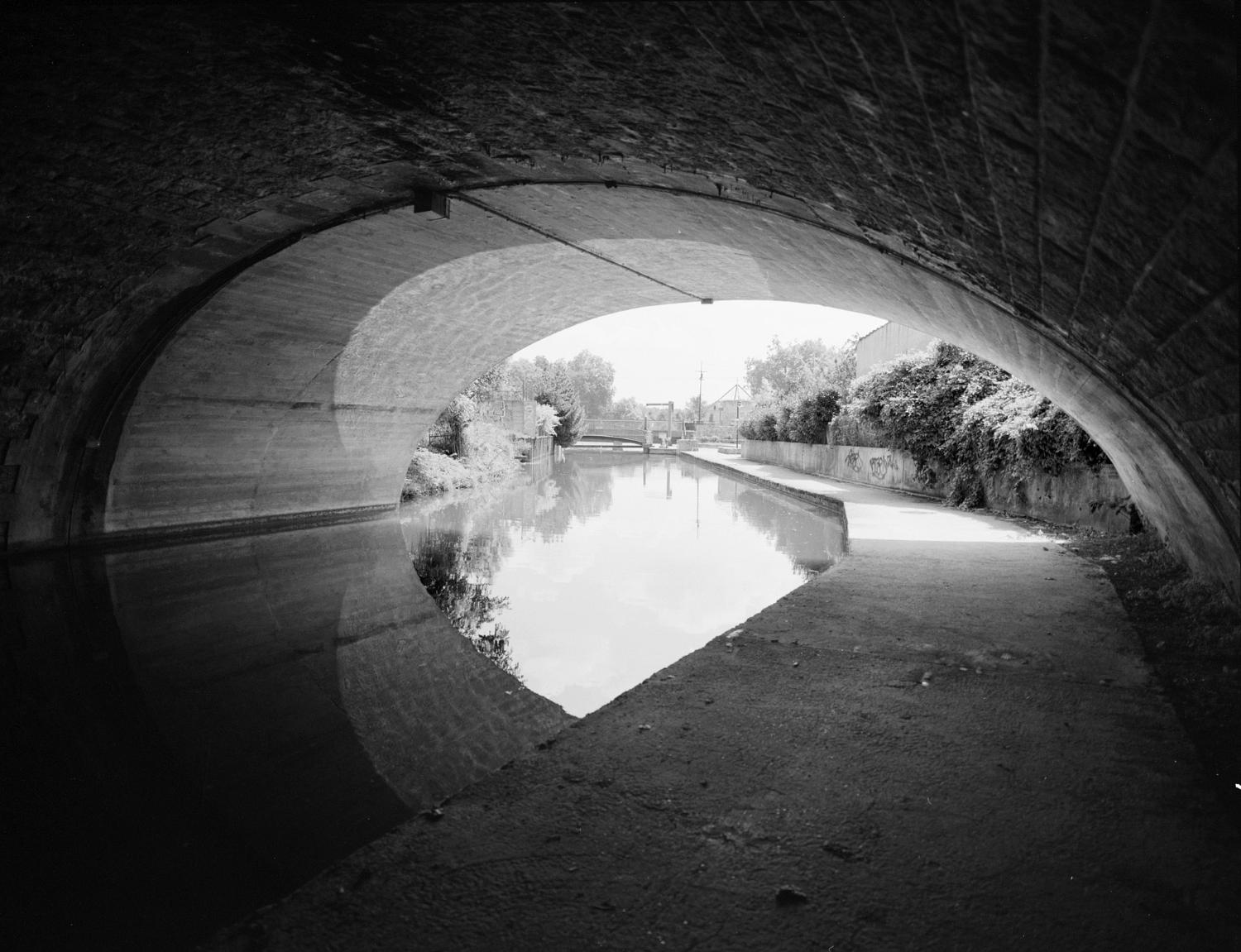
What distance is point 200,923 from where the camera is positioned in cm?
229

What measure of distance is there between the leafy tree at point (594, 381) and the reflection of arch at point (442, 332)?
107383 millimetres

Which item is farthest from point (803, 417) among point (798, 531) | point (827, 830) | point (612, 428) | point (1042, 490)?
point (612, 428)

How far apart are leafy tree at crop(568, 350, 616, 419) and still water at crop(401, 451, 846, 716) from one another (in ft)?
349

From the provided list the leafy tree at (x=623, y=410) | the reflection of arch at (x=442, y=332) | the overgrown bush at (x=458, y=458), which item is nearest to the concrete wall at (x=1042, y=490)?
the reflection of arch at (x=442, y=332)

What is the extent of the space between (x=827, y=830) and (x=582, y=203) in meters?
6.25

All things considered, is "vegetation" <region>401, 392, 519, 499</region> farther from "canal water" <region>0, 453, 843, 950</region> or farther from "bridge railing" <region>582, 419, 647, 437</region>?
"bridge railing" <region>582, 419, 647, 437</region>

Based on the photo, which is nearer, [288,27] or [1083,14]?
[1083,14]

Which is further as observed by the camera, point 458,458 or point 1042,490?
point 458,458

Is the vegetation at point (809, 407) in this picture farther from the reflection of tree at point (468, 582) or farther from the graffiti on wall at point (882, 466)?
the reflection of tree at point (468, 582)

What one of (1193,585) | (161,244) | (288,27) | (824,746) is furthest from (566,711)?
(161,244)

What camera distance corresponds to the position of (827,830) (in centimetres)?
238

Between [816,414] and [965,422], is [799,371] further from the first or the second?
[965,422]

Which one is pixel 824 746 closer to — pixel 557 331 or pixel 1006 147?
pixel 1006 147

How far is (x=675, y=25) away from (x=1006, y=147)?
1.36 metres
